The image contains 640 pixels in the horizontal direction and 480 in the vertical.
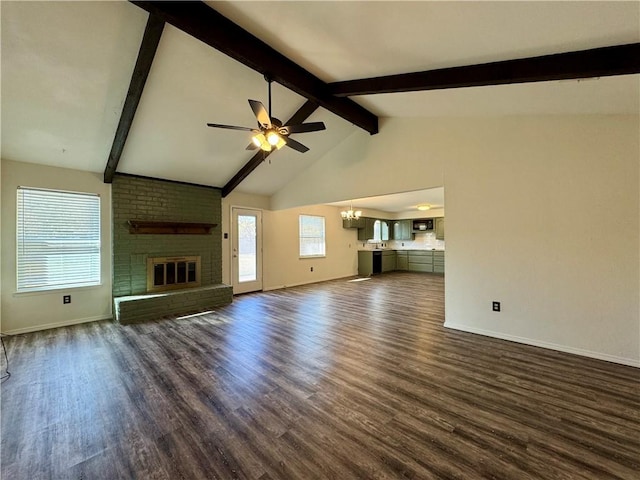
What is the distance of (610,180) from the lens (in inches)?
110

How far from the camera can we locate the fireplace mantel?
4.79 metres

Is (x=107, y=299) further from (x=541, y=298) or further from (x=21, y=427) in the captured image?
(x=541, y=298)

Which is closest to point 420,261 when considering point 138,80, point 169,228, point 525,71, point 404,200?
point 404,200

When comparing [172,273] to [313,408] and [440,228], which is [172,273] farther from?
[440,228]

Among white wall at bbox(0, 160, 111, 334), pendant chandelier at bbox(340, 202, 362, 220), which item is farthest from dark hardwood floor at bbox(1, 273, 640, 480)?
pendant chandelier at bbox(340, 202, 362, 220)

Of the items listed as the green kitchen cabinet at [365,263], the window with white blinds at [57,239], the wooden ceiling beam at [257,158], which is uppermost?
the wooden ceiling beam at [257,158]

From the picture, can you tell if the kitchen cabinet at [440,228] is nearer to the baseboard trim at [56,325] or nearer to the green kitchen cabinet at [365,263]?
the green kitchen cabinet at [365,263]

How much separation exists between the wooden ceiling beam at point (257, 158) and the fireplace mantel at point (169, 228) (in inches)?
34.8

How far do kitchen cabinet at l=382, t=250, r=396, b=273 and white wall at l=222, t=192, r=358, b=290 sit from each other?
1.57 m

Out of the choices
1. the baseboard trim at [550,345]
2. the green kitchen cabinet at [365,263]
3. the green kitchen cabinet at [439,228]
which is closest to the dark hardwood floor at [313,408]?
the baseboard trim at [550,345]

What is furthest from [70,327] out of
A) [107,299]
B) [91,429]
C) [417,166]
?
[417,166]

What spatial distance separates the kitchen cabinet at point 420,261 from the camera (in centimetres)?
975

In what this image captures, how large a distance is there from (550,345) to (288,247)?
18.4 ft

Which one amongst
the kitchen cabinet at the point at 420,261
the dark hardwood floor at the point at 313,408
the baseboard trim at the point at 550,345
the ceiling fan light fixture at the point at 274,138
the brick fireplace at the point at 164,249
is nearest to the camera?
the dark hardwood floor at the point at 313,408
